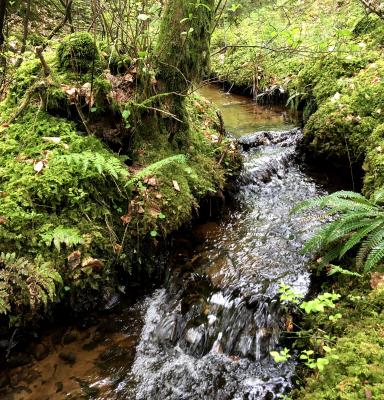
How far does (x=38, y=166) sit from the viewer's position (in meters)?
3.84

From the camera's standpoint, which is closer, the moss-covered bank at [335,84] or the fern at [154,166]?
the fern at [154,166]

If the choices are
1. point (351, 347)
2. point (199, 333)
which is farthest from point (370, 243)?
point (199, 333)

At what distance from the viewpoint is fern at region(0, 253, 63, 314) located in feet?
10.0

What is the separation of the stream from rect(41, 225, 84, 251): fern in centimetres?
89

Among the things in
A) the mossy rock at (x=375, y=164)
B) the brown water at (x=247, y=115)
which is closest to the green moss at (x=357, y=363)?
the mossy rock at (x=375, y=164)

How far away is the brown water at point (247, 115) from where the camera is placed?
857 cm

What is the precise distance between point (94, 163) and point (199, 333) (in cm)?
204

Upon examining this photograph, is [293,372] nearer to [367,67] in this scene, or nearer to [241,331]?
[241,331]

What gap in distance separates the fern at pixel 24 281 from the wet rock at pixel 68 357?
54cm

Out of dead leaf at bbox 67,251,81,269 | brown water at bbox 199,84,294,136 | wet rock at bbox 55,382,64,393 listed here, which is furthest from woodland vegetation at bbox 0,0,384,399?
brown water at bbox 199,84,294,136

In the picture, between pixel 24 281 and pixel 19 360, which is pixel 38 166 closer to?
pixel 24 281

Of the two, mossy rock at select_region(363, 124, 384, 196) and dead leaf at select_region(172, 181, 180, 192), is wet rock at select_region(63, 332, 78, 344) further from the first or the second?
mossy rock at select_region(363, 124, 384, 196)

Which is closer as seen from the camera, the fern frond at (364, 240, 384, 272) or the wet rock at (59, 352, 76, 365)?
the fern frond at (364, 240, 384, 272)

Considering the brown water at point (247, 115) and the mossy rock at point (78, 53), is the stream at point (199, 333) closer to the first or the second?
the mossy rock at point (78, 53)
